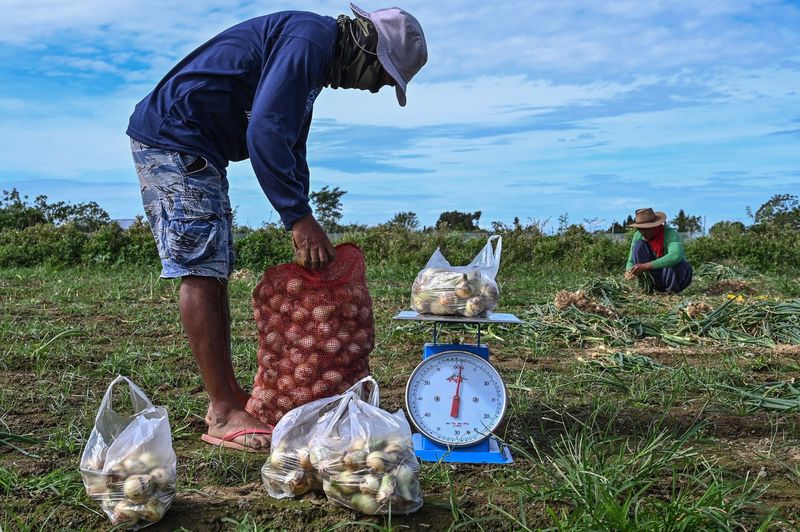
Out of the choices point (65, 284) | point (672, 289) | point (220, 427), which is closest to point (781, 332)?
point (672, 289)

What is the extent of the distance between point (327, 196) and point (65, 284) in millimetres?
8160

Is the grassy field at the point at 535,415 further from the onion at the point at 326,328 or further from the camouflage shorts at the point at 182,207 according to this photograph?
the camouflage shorts at the point at 182,207

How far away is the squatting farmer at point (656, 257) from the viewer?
7.55m

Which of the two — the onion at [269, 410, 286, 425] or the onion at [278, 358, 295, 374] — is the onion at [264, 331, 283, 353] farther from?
the onion at [269, 410, 286, 425]

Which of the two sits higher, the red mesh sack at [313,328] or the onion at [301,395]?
the red mesh sack at [313,328]

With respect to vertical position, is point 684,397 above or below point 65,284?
below

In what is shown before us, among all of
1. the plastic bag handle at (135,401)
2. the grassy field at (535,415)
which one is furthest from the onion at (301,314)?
the plastic bag handle at (135,401)

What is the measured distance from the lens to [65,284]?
7.79 metres

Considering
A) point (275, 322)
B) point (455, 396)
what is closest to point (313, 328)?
point (275, 322)

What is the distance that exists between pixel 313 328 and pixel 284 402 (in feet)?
1.07

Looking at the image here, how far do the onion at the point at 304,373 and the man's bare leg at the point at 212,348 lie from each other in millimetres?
230

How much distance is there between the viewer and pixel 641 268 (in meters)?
7.57

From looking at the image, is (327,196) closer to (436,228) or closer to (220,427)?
(436,228)

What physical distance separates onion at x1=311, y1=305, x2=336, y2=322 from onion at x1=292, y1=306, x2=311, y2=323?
1.1 inches
